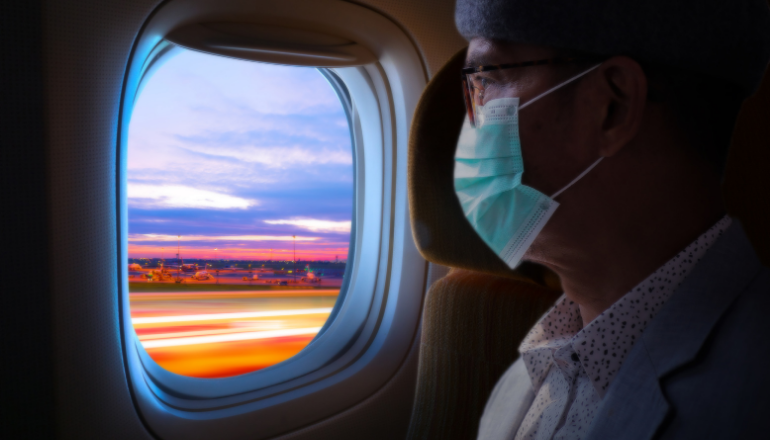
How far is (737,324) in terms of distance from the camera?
68 centimetres

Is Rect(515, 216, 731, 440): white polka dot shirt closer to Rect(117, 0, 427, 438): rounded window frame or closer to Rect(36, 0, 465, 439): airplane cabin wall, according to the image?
Rect(117, 0, 427, 438): rounded window frame

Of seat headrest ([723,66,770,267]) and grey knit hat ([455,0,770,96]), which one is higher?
grey knit hat ([455,0,770,96])

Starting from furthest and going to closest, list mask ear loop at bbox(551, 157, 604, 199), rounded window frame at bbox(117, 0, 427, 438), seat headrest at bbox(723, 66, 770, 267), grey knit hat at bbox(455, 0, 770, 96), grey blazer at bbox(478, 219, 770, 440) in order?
rounded window frame at bbox(117, 0, 427, 438)
seat headrest at bbox(723, 66, 770, 267)
mask ear loop at bbox(551, 157, 604, 199)
grey knit hat at bbox(455, 0, 770, 96)
grey blazer at bbox(478, 219, 770, 440)

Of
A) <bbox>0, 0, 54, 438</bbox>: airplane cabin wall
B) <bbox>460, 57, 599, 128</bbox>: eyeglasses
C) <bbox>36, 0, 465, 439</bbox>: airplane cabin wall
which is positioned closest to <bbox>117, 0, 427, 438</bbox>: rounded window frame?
<bbox>36, 0, 465, 439</bbox>: airplane cabin wall

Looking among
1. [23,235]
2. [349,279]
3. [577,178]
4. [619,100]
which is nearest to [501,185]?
[577,178]

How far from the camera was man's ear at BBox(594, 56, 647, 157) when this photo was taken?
81cm

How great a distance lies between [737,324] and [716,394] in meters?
0.12

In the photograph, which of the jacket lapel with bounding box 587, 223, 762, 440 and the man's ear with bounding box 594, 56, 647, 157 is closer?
the jacket lapel with bounding box 587, 223, 762, 440

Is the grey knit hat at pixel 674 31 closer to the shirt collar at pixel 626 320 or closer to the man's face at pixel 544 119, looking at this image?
the man's face at pixel 544 119

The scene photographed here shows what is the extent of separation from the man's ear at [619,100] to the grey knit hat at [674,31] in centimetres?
3

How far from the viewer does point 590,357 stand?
0.87 metres

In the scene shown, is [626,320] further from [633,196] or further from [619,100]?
[619,100]

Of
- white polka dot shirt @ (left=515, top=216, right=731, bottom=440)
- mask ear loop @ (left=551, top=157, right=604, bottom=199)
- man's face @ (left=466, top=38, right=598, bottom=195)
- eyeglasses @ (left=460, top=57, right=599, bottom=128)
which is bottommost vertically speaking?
white polka dot shirt @ (left=515, top=216, right=731, bottom=440)

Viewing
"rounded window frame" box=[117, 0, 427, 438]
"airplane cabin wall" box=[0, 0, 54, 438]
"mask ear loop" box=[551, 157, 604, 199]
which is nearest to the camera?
"mask ear loop" box=[551, 157, 604, 199]
